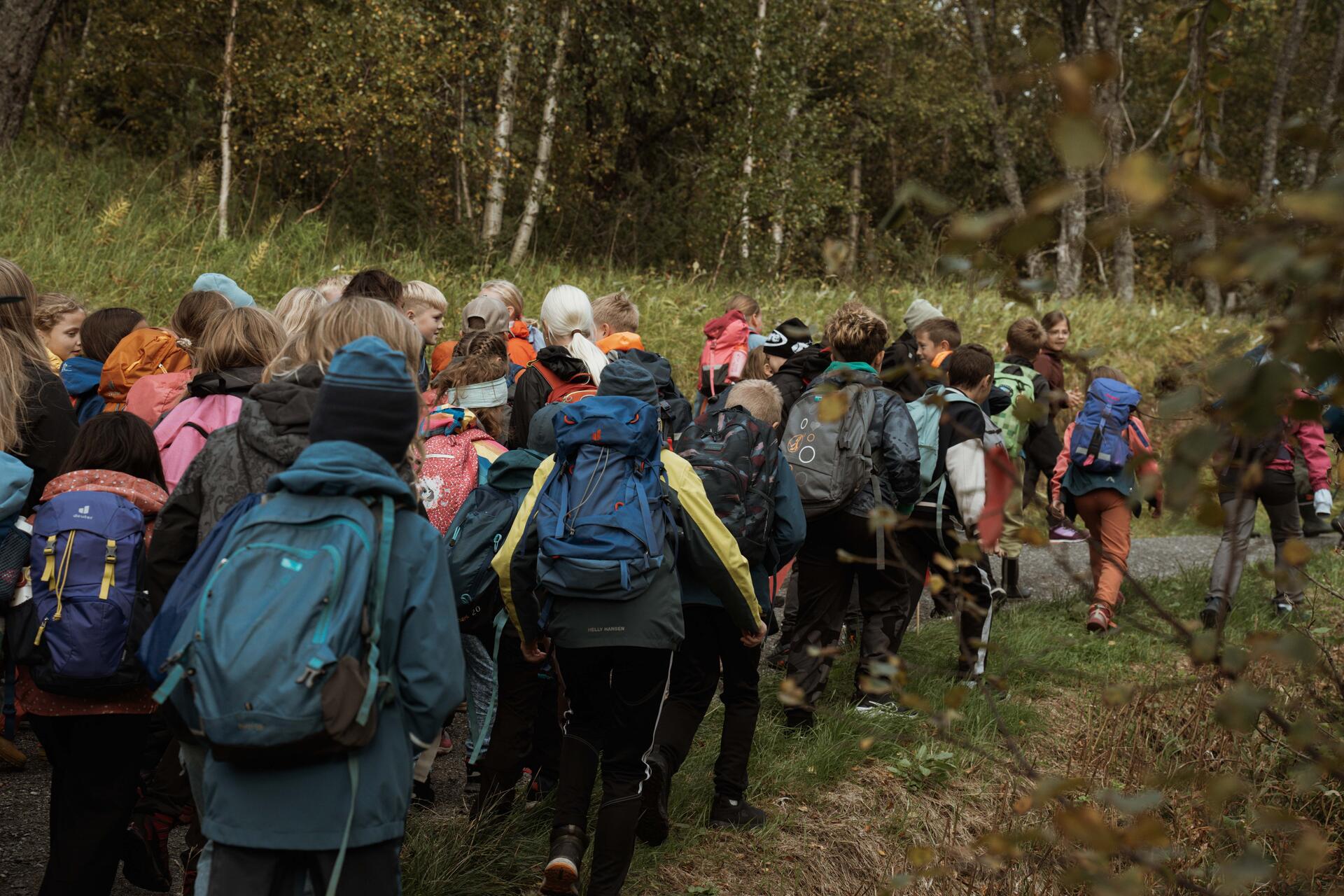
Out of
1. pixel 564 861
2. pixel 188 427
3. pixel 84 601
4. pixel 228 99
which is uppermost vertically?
pixel 228 99

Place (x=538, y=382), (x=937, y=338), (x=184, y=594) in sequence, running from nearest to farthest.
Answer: (x=184, y=594)
(x=538, y=382)
(x=937, y=338)

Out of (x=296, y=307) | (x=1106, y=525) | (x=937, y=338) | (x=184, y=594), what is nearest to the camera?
(x=184, y=594)

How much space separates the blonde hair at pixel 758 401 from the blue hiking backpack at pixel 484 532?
38.2 inches

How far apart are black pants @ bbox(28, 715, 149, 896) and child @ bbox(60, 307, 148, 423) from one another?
79.2 inches

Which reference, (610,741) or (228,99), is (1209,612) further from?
(228,99)

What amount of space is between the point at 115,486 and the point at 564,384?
8.22 feet

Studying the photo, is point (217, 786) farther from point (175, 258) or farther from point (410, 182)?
point (410, 182)

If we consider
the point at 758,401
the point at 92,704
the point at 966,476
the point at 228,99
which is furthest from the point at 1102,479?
the point at 228,99

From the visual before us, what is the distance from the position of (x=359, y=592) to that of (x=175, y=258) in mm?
10055

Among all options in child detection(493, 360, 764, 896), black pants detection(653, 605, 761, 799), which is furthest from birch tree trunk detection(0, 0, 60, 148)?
black pants detection(653, 605, 761, 799)

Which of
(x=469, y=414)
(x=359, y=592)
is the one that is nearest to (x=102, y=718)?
(x=359, y=592)

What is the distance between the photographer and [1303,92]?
1484 inches

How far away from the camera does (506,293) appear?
7.94m

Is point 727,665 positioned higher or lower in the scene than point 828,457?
lower
